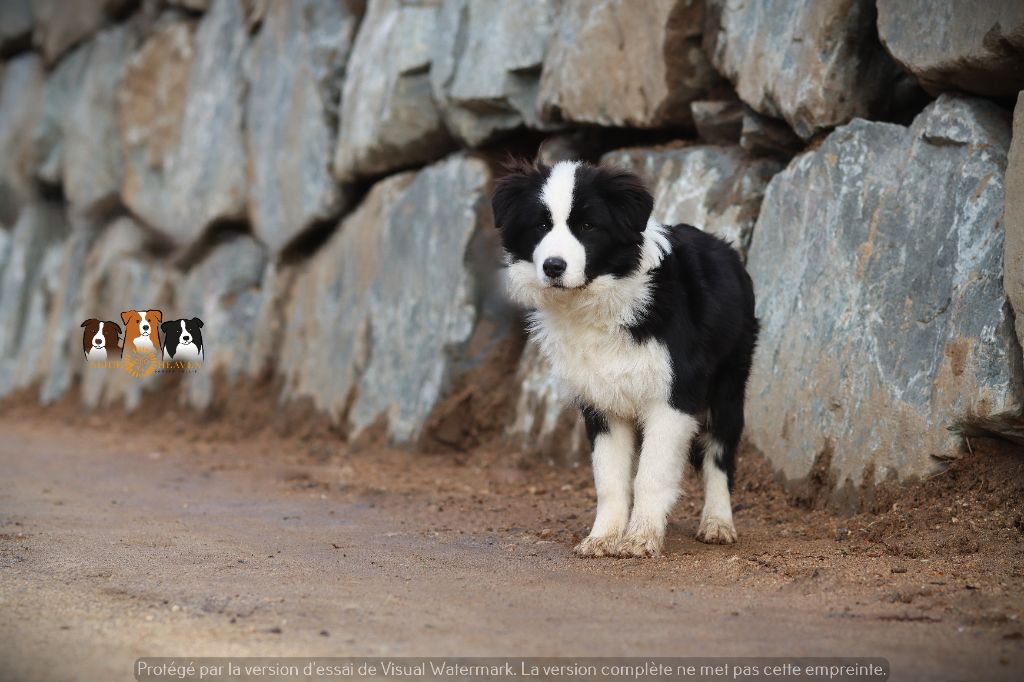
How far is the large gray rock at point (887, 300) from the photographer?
5.56 metres

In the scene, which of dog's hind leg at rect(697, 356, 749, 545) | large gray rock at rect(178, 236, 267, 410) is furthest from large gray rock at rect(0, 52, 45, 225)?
dog's hind leg at rect(697, 356, 749, 545)

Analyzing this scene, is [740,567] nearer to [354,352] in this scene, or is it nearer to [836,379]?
[836,379]

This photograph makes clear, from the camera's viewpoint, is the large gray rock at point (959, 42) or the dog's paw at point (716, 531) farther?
the dog's paw at point (716, 531)

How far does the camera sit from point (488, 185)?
9.86 meters

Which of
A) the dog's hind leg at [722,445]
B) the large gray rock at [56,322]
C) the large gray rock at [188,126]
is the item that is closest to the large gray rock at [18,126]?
the large gray rock at [56,322]

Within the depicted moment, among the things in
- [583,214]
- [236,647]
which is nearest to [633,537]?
[583,214]

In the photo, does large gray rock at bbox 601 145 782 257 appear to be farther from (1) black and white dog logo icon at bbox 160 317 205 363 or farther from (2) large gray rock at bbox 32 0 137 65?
(2) large gray rock at bbox 32 0 137 65

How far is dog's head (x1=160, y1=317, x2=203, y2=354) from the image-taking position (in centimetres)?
1359

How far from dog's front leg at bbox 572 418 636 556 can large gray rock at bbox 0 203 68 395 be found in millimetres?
14022

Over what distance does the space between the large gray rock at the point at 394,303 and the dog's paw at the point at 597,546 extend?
14.4 ft

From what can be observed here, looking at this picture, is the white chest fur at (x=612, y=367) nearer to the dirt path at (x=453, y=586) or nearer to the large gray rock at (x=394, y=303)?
the dirt path at (x=453, y=586)

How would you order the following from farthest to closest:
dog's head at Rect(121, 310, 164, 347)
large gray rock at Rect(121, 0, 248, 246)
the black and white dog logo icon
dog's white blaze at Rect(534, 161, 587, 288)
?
1. dog's head at Rect(121, 310, 164, 347)
2. large gray rock at Rect(121, 0, 248, 246)
3. the black and white dog logo icon
4. dog's white blaze at Rect(534, 161, 587, 288)

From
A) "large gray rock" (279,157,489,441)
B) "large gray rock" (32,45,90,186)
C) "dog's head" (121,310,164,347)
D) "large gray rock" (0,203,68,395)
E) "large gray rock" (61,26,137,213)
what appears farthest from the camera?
"large gray rock" (32,45,90,186)

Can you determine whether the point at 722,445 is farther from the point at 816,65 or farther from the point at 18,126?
the point at 18,126
